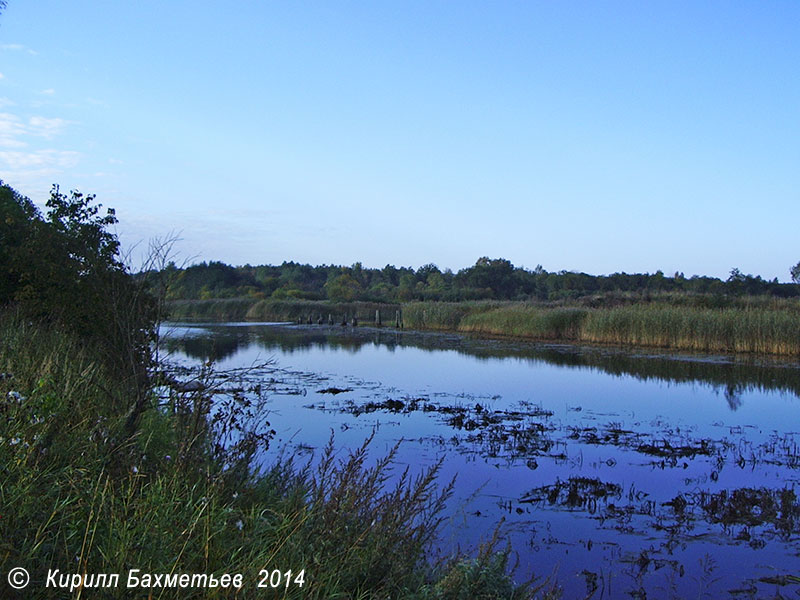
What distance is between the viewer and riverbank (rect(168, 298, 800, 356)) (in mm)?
24297

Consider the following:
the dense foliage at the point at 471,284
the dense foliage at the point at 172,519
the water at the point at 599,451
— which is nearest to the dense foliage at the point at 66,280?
the water at the point at 599,451

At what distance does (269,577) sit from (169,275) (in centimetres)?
545

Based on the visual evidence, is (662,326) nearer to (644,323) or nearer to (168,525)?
(644,323)

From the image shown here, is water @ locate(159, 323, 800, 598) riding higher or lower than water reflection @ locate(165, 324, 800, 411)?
lower

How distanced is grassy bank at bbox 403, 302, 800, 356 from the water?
2.51 meters

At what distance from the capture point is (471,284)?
7731 centimetres

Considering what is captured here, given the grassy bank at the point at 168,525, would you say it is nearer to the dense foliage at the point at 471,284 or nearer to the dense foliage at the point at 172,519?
the dense foliage at the point at 172,519

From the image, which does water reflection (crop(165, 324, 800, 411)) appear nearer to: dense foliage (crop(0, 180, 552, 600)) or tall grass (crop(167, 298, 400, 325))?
dense foliage (crop(0, 180, 552, 600))

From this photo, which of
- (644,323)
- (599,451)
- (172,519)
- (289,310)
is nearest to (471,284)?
(289,310)

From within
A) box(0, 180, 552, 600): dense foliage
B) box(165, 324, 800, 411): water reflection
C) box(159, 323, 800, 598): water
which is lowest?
box(159, 323, 800, 598): water

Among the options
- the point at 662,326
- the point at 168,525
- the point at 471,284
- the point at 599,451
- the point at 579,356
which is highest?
the point at 471,284

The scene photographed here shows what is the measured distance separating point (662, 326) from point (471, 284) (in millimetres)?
50485

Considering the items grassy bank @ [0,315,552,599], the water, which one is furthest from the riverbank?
grassy bank @ [0,315,552,599]

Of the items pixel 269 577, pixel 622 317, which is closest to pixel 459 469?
pixel 269 577
